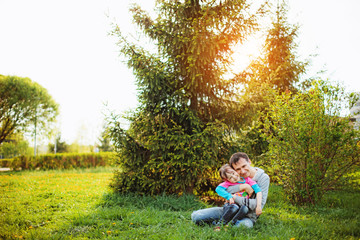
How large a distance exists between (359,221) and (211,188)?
3470mm

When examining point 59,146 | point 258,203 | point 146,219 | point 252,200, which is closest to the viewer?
point 258,203

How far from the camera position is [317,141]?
484 centimetres

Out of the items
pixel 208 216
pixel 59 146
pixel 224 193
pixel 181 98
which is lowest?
pixel 208 216

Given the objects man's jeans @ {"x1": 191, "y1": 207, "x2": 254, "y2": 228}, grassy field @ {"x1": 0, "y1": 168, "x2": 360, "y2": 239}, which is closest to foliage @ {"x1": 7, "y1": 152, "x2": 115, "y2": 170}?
grassy field @ {"x1": 0, "y1": 168, "x2": 360, "y2": 239}

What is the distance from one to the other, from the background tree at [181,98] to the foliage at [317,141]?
5.20 feet

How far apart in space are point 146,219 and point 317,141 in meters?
3.56

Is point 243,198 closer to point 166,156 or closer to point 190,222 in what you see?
point 190,222

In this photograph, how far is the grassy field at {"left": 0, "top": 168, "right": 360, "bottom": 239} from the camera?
358 cm

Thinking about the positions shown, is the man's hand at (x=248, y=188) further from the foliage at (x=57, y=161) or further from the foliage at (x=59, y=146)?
the foliage at (x=59, y=146)

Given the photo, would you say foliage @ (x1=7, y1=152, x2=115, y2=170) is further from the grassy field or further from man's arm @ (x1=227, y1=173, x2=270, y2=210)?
man's arm @ (x1=227, y1=173, x2=270, y2=210)

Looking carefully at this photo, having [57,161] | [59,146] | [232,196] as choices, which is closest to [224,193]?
[232,196]

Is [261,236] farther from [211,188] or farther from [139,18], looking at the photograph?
[139,18]

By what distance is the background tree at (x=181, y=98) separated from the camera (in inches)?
233

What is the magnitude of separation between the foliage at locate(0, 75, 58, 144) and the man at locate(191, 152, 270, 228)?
22683 millimetres
